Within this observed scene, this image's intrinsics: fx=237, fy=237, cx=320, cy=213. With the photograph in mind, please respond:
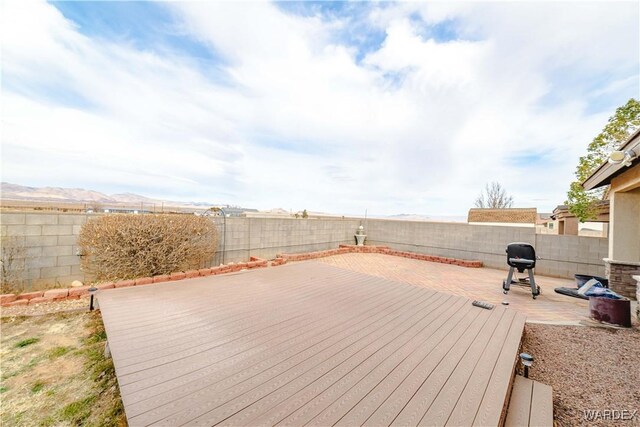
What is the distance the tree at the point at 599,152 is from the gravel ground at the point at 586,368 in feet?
13.8

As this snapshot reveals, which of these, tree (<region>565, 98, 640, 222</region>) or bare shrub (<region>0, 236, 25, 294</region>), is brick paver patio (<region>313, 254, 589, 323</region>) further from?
bare shrub (<region>0, 236, 25, 294</region>)

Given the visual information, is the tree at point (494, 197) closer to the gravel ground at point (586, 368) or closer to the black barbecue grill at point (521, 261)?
the black barbecue grill at point (521, 261)

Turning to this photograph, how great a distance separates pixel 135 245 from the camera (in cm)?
435

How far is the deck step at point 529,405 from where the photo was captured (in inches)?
68.1

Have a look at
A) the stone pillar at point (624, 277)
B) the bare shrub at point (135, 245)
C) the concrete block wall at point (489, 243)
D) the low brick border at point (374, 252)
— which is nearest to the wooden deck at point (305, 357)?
the bare shrub at point (135, 245)

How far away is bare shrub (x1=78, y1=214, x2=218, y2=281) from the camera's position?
418cm

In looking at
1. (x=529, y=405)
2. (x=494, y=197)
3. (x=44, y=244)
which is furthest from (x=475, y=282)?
(x=494, y=197)

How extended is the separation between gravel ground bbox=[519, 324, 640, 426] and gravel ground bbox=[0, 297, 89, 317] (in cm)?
576

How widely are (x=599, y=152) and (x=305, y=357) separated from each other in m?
9.31

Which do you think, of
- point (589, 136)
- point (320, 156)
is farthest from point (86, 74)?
point (589, 136)

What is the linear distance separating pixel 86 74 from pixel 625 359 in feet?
35.4

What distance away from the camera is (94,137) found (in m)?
8.02

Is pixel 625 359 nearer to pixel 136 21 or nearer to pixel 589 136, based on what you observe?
pixel 589 136

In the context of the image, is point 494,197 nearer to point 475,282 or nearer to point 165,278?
point 475,282
